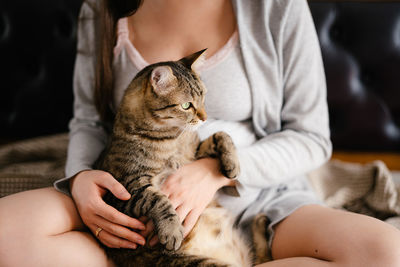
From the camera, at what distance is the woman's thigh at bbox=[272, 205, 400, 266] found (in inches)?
27.1

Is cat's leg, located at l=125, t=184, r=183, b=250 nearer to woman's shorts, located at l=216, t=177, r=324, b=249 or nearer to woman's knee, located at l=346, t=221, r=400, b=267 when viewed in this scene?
woman's shorts, located at l=216, t=177, r=324, b=249

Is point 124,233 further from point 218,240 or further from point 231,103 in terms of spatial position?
point 231,103

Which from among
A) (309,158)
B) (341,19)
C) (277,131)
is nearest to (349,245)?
(309,158)

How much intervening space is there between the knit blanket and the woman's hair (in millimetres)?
382

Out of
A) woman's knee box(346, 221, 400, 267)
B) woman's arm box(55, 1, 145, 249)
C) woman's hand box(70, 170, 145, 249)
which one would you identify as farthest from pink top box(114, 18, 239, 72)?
woman's knee box(346, 221, 400, 267)

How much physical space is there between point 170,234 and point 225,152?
0.25 metres

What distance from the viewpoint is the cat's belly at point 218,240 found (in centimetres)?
82

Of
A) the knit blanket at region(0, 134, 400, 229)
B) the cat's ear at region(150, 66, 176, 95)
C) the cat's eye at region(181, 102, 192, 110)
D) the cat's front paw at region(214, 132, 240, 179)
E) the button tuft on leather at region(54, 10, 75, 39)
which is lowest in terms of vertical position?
the knit blanket at region(0, 134, 400, 229)

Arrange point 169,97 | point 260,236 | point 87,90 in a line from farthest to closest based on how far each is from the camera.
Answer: point 87,90 < point 260,236 < point 169,97

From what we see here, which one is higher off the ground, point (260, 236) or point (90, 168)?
point (90, 168)

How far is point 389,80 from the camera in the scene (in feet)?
4.44

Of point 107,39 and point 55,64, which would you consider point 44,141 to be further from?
point 107,39

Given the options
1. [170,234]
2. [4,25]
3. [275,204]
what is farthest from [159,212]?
[4,25]

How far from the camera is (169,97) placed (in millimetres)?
791
